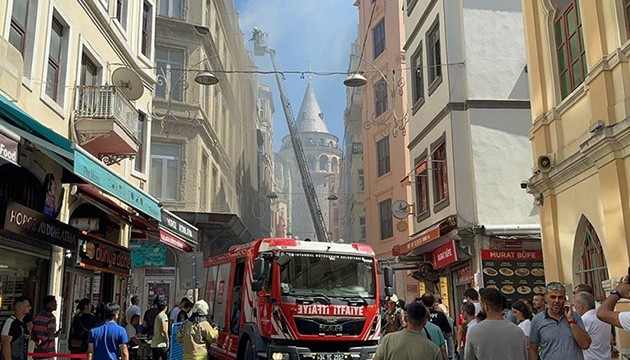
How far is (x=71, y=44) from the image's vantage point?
13.3 metres

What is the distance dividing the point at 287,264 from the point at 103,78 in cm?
737

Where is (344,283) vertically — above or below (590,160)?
below

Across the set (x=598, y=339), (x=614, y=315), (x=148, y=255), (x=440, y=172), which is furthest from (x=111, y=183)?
(x=148, y=255)

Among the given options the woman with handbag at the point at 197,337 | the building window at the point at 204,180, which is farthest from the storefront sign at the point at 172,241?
the building window at the point at 204,180

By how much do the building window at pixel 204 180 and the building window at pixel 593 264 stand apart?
58.0 ft

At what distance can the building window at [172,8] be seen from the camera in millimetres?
26484

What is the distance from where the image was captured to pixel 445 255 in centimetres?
1795

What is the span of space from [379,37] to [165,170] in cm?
1644

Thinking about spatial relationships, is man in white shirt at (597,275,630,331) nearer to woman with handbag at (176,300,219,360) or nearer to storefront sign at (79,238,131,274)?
woman with handbag at (176,300,219,360)

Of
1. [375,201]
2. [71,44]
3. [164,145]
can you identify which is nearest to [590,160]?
[71,44]

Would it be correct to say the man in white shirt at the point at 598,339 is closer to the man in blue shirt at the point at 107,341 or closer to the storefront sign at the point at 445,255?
the man in blue shirt at the point at 107,341

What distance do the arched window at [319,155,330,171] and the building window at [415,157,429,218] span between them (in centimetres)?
8723

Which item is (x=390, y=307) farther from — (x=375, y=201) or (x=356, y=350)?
(x=375, y=201)

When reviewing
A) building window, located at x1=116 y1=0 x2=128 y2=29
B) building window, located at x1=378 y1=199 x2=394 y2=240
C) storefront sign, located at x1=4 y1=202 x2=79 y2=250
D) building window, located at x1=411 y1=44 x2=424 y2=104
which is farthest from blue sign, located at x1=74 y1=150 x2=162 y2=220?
building window, located at x1=378 y1=199 x2=394 y2=240
